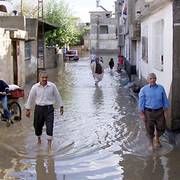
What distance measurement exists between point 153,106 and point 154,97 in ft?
0.65

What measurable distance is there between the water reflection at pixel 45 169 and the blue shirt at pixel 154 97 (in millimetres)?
2336

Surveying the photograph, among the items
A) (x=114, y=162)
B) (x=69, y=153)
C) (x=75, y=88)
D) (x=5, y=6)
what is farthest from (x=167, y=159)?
(x=5, y=6)

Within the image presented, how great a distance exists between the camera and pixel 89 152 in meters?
10.5

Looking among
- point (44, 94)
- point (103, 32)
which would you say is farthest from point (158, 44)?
point (103, 32)

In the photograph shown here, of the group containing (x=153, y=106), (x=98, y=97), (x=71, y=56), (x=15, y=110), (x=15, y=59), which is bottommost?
(x=98, y=97)

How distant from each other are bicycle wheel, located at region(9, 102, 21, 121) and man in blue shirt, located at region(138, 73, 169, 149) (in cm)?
490

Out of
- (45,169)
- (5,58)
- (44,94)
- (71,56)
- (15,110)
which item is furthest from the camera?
(71,56)

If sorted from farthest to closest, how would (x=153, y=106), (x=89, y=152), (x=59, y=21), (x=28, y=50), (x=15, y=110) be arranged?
1. (x=59, y=21)
2. (x=28, y=50)
3. (x=15, y=110)
4. (x=153, y=106)
5. (x=89, y=152)

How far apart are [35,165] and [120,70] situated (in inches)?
1166

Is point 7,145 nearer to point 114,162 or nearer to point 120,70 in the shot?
point 114,162

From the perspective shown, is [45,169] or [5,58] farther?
[5,58]

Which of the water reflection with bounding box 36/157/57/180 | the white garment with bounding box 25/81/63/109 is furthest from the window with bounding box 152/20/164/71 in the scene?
the water reflection with bounding box 36/157/57/180

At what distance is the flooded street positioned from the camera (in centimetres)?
888

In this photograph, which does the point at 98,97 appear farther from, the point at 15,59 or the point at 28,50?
the point at 28,50
